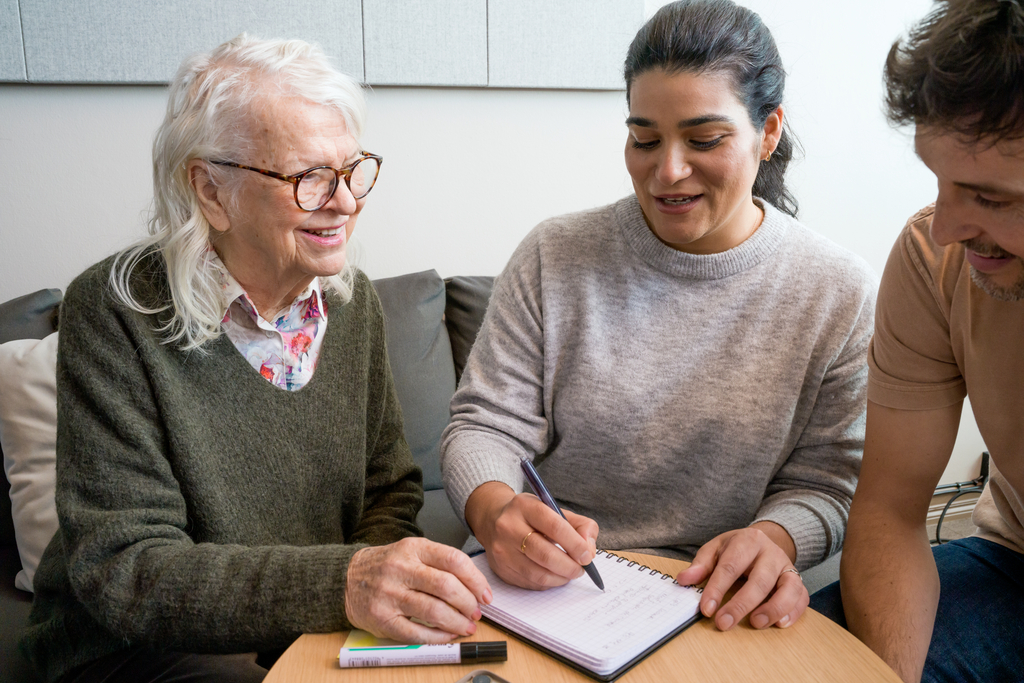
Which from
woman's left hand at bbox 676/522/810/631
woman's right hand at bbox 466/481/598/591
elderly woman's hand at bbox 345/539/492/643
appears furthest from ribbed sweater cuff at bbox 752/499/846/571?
elderly woman's hand at bbox 345/539/492/643

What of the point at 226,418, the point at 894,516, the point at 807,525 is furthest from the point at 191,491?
the point at 894,516

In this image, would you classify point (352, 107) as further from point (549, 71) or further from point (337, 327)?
point (549, 71)

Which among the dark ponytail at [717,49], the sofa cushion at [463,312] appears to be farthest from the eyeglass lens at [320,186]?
the sofa cushion at [463,312]

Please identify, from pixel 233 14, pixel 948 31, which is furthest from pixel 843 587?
pixel 233 14

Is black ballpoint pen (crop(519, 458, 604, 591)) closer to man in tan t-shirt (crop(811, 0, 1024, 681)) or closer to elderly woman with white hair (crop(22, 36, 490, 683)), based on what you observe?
elderly woman with white hair (crop(22, 36, 490, 683))

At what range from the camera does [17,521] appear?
62.6 inches

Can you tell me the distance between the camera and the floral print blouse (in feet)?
3.92

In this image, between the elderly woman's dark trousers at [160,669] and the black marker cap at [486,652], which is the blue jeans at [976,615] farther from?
the elderly woman's dark trousers at [160,669]

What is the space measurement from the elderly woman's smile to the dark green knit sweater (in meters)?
0.12

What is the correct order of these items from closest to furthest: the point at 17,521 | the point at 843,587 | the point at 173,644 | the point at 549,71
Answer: the point at 173,644 < the point at 843,587 < the point at 17,521 < the point at 549,71

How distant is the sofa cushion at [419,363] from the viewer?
2018mm

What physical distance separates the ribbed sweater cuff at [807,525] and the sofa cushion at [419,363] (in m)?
1.00

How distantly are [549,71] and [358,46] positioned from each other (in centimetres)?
54

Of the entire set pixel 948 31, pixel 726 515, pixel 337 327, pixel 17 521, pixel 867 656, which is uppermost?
pixel 948 31
